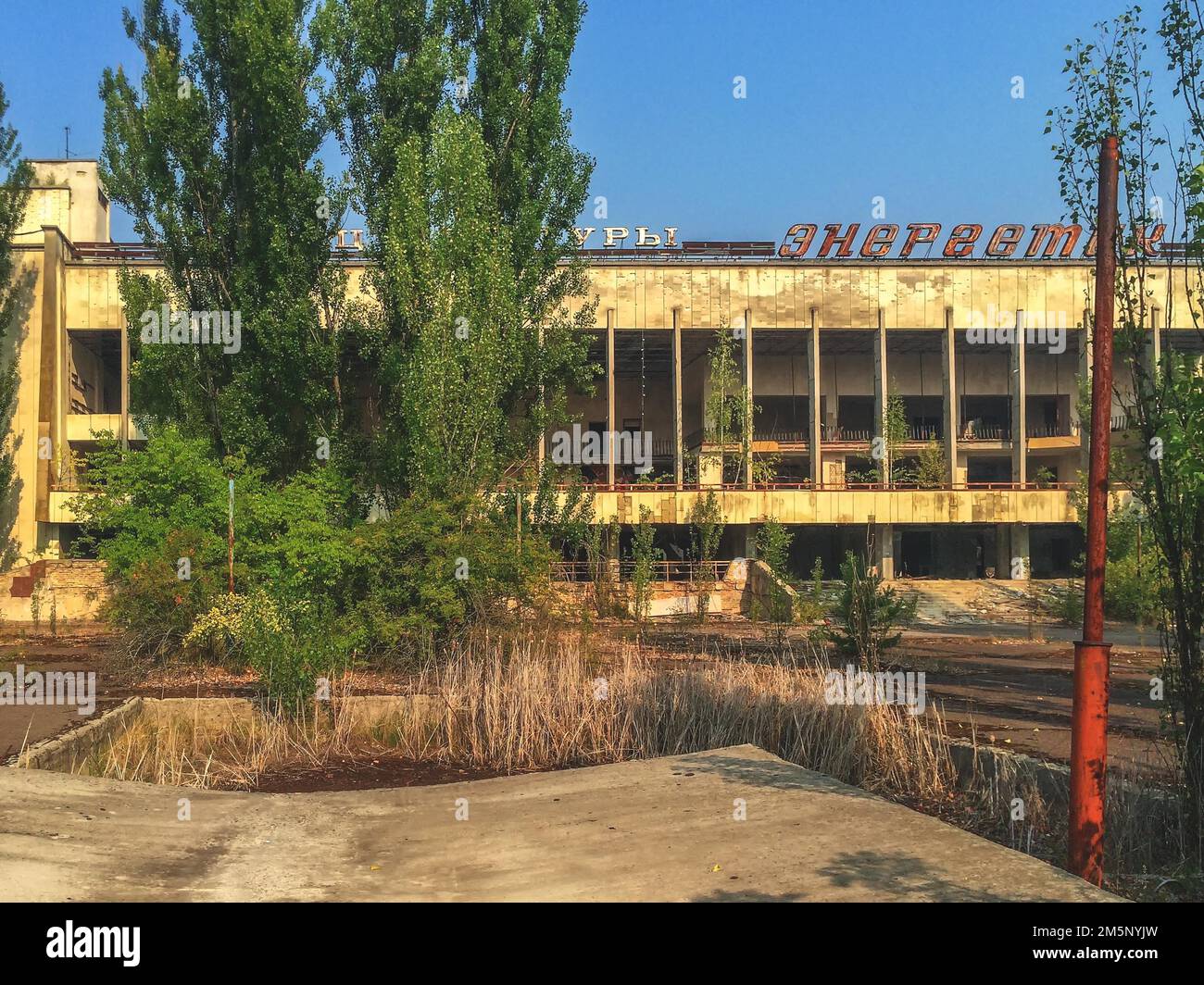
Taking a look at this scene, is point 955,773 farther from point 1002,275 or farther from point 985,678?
point 1002,275

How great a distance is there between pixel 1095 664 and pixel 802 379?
4692 cm

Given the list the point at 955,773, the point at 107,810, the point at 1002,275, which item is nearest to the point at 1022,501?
the point at 1002,275

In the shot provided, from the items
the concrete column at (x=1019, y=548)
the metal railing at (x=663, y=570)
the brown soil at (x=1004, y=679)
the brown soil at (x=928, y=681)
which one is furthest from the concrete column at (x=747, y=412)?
the concrete column at (x=1019, y=548)

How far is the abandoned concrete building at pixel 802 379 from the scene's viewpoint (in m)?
41.1

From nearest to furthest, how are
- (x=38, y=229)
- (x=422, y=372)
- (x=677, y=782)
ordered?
(x=677, y=782)
(x=422, y=372)
(x=38, y=229)

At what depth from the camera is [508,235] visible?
20.5 metres

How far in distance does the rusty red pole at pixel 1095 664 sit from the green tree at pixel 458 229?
13.2 meters

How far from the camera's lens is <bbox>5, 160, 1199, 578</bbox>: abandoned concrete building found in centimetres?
4106

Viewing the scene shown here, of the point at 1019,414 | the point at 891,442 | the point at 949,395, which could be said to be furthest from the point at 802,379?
the point at 1019,414

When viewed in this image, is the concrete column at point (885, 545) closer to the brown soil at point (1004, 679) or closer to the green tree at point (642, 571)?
the brown soil at point (1004, 679)

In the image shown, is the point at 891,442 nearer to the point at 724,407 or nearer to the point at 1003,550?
the point at 1003,550

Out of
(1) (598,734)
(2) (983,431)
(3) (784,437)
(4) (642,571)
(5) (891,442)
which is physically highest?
(2) (983,431)

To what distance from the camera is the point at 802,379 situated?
170 feet
